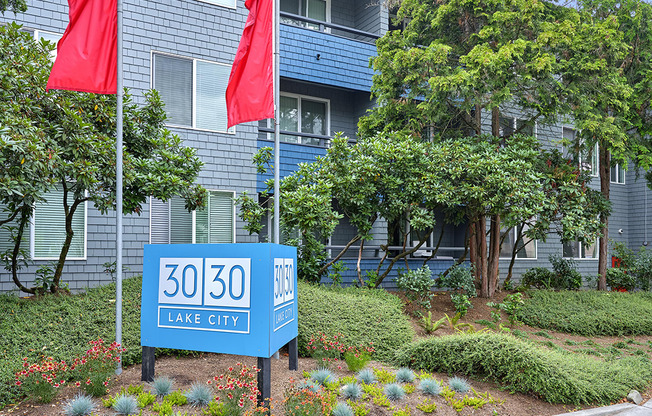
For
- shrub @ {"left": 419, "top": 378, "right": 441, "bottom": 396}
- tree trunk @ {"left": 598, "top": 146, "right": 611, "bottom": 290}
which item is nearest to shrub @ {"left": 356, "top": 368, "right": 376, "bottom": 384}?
shrub @ {"left": 419, "top": 378, "right": 441, "bottom": 396}

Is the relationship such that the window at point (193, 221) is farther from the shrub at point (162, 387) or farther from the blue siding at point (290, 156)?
the shrub at point (162, 387)

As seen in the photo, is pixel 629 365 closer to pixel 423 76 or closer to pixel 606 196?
pixel 423 76

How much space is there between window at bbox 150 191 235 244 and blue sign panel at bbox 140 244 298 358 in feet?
20.3

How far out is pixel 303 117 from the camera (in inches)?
628

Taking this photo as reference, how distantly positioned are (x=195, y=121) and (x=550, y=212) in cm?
Result: 871

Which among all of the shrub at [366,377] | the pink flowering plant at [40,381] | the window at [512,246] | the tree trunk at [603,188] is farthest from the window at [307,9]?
the pink flowering plant at [40,381]

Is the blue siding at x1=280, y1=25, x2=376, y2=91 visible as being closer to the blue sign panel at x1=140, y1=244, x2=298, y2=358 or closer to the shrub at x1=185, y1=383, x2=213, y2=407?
the blue sign panel at x1=140, y1=244, x2=298, y2=358

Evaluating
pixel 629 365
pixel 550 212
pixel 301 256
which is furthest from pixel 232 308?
pixel 550 212

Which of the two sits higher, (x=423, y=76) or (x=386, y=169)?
(x=423, y=76)

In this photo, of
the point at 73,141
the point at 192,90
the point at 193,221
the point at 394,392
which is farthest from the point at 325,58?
the point at 394,392

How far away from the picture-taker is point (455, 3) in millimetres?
12758

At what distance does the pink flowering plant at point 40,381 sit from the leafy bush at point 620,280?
17378 millimetres

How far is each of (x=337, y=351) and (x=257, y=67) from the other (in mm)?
4277

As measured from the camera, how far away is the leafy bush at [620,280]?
17.6 meters
